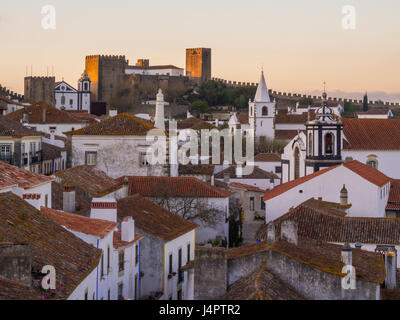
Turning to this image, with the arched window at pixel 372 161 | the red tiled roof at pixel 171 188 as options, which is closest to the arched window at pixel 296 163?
the arched window at pixel 372 161

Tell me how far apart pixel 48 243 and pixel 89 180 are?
1292cm

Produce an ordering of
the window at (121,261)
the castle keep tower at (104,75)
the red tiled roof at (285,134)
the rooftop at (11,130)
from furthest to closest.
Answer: the castle keep tower at (104,75) → the red tiled roof at (285,134) → the rooftop at (11,130) → the window at (121,261)

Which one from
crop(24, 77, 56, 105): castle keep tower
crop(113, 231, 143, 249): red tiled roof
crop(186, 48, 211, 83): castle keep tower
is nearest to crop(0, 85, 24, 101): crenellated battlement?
crop(24, 77, 56, 105): castle keep tower

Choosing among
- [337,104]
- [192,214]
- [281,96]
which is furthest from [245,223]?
[281,96]

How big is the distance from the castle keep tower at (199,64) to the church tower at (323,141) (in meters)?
79.4

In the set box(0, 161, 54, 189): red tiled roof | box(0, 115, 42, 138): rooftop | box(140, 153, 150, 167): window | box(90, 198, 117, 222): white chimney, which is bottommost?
box(90, 198, 117, 222): white chimney

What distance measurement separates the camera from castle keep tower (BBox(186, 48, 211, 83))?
123 metres

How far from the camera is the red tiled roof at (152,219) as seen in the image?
21062 millimetres

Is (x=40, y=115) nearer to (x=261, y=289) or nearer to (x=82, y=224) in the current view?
(x=82, y=224)

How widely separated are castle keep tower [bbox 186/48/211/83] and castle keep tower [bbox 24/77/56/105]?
32.9 meters

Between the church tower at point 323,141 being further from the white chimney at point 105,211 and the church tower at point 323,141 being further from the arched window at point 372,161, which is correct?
the white chimney at point 105,211

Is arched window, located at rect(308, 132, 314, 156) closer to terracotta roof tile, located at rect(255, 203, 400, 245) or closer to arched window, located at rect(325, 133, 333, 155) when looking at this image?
arched window, located at rect(325, 133, 333, 155)

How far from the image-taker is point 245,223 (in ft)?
135

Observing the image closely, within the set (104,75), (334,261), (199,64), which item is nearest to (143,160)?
(334,261)
